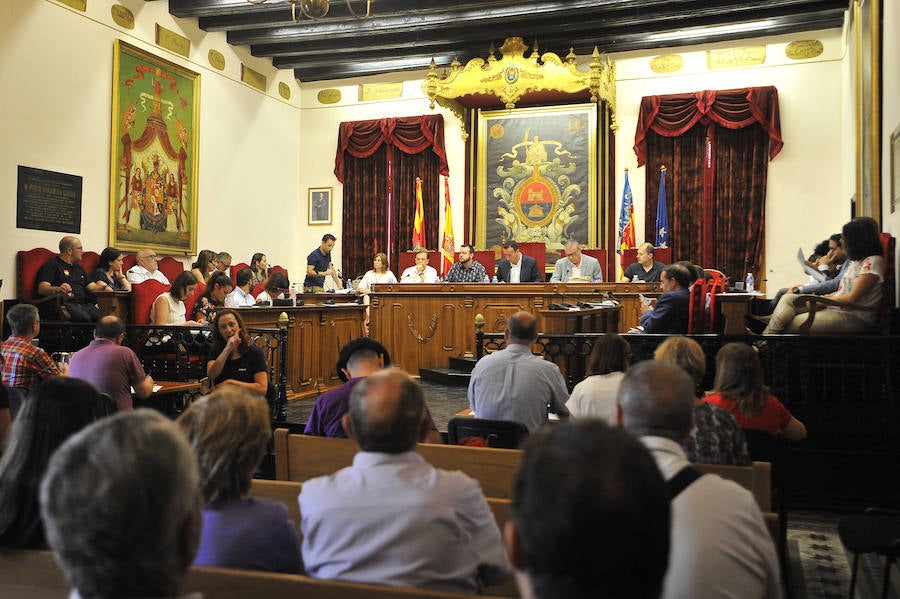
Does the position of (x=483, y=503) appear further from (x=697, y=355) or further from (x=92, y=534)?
(x=697, y=355)

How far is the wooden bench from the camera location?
1.49 meters

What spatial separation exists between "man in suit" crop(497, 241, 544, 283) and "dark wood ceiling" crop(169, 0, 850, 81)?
345cm

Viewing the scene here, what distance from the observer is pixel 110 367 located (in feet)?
15.6

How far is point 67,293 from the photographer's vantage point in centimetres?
837

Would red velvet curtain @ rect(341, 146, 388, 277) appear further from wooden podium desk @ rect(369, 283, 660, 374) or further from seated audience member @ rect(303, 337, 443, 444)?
seated audience member @ rect(303, 337, 443, 444)

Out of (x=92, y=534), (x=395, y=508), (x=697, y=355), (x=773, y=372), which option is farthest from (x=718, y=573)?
(x=773, y=372)

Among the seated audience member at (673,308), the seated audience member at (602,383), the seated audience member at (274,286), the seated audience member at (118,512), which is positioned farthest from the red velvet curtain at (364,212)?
the seated audience member at (118,512)

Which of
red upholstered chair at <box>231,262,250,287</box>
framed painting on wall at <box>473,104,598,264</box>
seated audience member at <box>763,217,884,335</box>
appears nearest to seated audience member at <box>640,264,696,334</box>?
seated audience member at <box>763,217,884,335</box>

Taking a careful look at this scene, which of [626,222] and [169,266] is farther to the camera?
[626,222]

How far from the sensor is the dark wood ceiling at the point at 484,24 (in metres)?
10.7

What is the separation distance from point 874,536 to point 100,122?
393 inches

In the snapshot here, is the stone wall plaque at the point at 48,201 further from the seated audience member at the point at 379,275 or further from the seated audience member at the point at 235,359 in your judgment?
the seated audience member at the point at 235,359

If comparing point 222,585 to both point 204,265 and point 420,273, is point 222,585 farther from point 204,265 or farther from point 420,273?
point 420,273

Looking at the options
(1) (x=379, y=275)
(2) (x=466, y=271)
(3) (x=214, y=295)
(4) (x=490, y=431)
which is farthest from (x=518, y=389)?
(1) (x=379, y=275)
